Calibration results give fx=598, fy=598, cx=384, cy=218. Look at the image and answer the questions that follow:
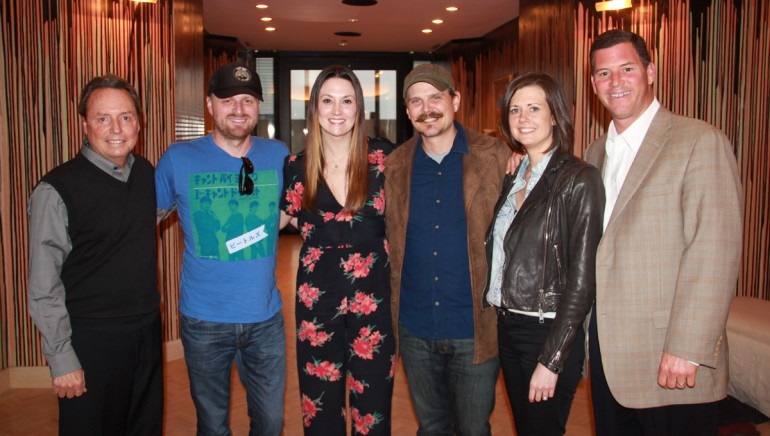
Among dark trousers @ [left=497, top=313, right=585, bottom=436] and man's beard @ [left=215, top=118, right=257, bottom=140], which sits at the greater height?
man's beard @ [left=215, top=118, right=257, bottom=140]

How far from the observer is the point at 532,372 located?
2082 mm

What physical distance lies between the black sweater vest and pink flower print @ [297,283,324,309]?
2.00ft

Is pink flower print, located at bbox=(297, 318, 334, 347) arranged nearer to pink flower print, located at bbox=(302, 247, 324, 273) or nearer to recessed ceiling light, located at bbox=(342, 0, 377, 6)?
pink flower print, located at bbox=(302, 247, 324, 273)

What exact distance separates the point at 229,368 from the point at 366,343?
0.67m

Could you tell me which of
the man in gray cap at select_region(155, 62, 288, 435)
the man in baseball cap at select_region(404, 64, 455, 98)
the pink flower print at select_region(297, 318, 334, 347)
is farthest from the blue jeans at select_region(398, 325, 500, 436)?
the man in baseball cap at select_region(404, 64, 455, 98)

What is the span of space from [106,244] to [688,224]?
2.01 m

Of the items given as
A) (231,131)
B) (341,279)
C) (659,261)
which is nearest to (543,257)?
(659,261)

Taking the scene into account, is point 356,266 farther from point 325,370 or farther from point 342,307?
point 325,370

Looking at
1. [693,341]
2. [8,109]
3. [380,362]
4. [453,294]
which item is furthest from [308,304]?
[8,109]

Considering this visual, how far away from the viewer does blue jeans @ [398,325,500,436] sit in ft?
7.89

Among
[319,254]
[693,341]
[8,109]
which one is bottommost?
[693,341]

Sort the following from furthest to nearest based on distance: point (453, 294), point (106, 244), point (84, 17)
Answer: point (84, 17), point (453, 294), point (106, 244)

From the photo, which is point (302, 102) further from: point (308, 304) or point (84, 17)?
point (308, 304)

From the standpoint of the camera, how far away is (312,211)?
2393 millimetres
